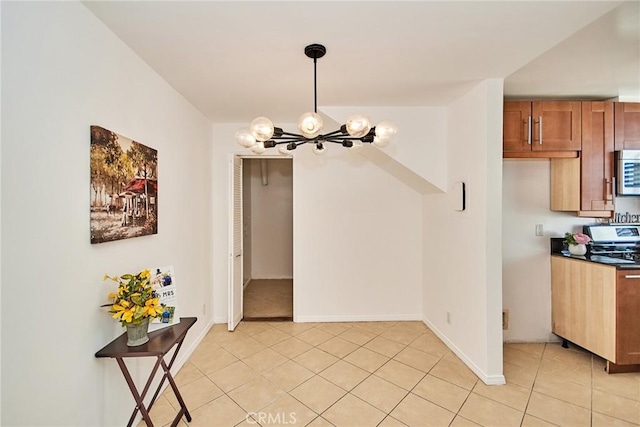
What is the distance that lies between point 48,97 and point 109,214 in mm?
633

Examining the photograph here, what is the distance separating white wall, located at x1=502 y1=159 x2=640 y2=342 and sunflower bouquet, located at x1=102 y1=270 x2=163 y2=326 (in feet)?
10.4

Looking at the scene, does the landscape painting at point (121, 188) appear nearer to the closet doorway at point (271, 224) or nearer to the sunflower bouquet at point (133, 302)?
the sunflower bouquet at point (133, 302)

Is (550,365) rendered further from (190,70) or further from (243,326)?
(190,70)

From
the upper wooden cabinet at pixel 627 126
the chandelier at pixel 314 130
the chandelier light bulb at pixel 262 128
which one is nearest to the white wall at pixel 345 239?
the chandelier at pixel 314 130

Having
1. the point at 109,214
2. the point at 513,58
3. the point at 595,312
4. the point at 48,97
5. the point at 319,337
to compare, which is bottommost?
the point at 319,337

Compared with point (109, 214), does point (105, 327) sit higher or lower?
lower

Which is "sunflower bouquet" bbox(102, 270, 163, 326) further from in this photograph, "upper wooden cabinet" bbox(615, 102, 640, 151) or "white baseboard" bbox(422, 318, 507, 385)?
"upper wooden cabinet" bbox(615, 102, 640, 151)

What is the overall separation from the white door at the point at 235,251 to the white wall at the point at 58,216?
1.32 metres

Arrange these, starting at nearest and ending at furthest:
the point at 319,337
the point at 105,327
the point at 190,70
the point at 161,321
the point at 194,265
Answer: the point at 105,327, the point at 161,321, the point at 190,70, the point at 194,265, the point at 319,337

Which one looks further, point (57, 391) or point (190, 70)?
point (190, 70)

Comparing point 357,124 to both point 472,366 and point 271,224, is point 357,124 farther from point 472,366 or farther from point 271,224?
point 271,224

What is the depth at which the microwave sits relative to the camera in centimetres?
259

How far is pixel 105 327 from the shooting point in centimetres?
159

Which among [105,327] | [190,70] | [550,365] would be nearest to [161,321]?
[105,327]
